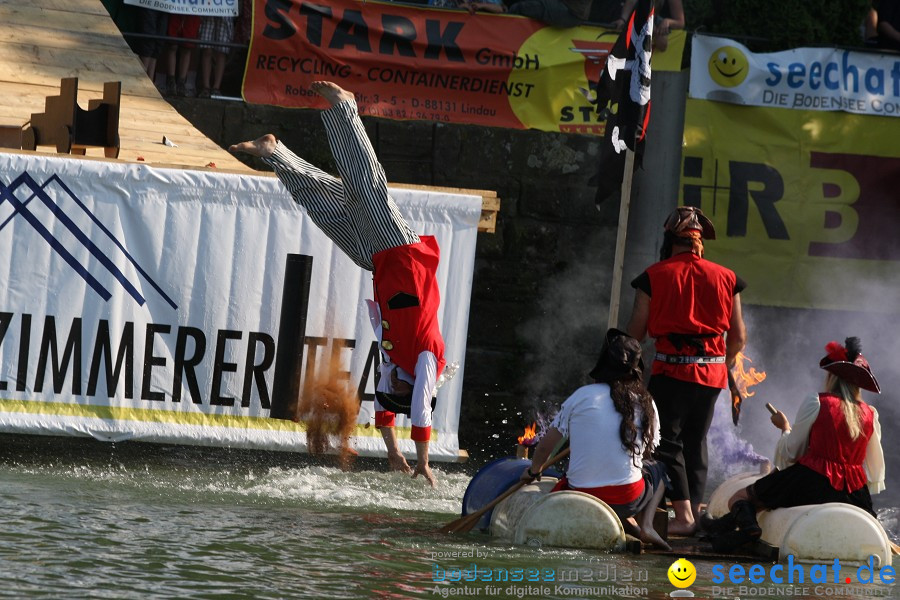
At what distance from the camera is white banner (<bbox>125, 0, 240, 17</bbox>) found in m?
12.3

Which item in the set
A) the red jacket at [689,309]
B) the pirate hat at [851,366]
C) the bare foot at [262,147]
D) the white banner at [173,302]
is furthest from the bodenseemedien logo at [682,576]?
the bare foot at [262,147]

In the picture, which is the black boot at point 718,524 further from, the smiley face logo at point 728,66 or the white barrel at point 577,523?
the smiley face logo at point 728,66

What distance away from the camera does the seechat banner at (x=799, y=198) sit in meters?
12.5

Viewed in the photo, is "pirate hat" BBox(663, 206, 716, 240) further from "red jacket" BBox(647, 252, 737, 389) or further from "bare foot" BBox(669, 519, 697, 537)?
"bare foot" BBox(669, 519, 697, 537)

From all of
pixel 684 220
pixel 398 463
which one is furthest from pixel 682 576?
pixel 398 463

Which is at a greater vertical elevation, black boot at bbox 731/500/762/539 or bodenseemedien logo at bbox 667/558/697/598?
black boot at bbox 731/500/762/539

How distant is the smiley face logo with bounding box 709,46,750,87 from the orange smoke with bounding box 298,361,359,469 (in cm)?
473

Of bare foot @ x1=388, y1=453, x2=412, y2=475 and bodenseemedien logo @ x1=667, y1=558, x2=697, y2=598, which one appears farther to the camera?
bare foot @ x1=388, y1=453, x2=412, y2=475

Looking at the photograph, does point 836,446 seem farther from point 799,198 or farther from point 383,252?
point 799,198

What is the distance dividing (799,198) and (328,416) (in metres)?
5.13

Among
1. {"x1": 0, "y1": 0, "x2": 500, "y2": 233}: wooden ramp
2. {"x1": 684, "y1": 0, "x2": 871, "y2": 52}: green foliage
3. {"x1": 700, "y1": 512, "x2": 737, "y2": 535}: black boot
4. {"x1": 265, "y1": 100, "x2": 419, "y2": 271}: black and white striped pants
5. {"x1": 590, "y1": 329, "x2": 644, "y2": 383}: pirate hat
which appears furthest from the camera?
{"x1": 684, "y1": 0, "x2": 871, "y2": 52}: green foliage

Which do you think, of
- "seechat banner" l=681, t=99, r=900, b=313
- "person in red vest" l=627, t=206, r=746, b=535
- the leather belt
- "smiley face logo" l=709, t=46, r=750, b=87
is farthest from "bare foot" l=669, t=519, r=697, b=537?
"smiley face logo" l=709, t=46, r=750, b=87

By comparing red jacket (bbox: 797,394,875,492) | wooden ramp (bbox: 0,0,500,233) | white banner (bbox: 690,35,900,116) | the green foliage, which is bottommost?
red jacket (bbox: 797,394,875,492)

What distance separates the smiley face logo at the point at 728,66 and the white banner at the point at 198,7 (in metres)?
4.29
